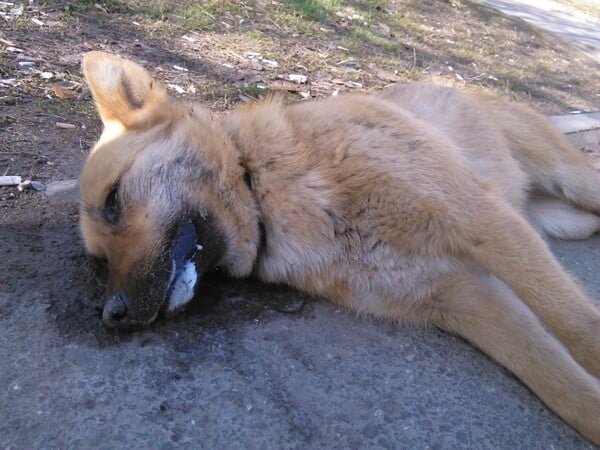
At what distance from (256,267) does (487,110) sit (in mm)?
2140

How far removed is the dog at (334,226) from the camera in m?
2.39

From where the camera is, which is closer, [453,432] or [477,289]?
[453,432]

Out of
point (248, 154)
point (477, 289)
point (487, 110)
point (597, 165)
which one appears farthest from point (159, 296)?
point (597, 165)

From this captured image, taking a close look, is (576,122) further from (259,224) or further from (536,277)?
(259,224)

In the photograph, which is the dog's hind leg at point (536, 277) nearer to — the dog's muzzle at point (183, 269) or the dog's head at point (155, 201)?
the dog's head at point (155, 201)

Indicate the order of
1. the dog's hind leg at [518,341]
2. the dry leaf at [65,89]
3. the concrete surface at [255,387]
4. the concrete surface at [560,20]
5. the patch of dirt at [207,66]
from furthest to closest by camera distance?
the concrete surface at [560,20] → the dry leaf at [65,89] → the patch of dirt at [207,66] → the dog's hind leg at [518,341] → the concrete surface at [255,387]

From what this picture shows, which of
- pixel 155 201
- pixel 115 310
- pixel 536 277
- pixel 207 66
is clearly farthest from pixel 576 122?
pixel 115 310

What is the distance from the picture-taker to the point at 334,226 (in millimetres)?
2602

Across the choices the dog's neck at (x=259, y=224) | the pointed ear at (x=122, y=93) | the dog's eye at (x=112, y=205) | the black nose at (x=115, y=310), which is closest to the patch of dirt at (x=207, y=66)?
the black nose at (x=115, y=310)

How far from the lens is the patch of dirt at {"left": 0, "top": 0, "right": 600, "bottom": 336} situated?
278 centimetres

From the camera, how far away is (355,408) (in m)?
2.19

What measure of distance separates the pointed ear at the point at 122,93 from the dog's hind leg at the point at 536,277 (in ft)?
5.55

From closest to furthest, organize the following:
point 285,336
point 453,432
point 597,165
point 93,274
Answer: point 453,432, point 285,336, point 93,274, point 597,165

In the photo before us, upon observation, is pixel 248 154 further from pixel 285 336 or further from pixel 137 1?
pixel 137 1
